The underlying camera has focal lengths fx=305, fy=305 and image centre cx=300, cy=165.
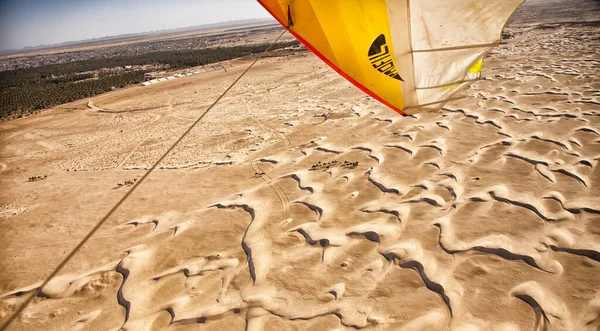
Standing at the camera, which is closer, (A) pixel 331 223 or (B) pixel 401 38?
(B) pixel 401 38

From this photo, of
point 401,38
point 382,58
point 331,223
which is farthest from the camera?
point 331,223

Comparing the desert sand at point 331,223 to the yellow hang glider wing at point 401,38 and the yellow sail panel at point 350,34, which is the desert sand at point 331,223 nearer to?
the yellow hang glider wing at point 401,38

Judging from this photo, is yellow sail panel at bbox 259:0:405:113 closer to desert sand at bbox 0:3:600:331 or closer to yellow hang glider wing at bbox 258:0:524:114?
yellow hang glider wing at bbox 258:0:524:114

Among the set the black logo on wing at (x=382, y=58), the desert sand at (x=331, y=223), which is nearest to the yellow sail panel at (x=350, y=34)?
the black logo on wing at (x=382, y=58)

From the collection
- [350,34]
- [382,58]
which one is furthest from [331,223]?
[350,34]

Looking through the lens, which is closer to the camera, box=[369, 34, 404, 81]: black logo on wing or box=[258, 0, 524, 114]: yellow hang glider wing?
box=[258, 0, 524, 114]: yellow hang glider wing

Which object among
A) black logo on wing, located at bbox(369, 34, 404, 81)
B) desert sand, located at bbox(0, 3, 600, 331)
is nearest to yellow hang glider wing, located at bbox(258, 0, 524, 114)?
black logo on wing, located at bbox(369, 34, 404, 81)

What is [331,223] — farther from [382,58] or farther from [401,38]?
[401,38]
